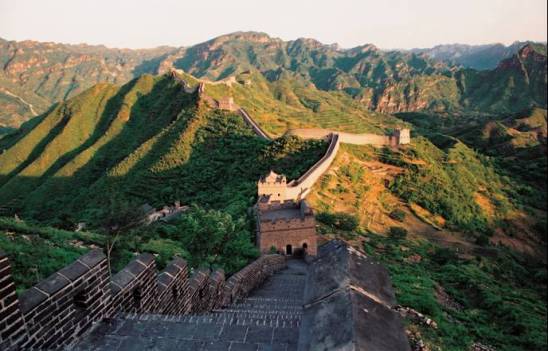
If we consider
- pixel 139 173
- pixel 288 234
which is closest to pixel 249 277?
pixel 288 234

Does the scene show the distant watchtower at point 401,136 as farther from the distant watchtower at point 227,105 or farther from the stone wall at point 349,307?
the stone wall at point 349,307

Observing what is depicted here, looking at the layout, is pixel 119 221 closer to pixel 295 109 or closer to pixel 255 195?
pixel 255 195

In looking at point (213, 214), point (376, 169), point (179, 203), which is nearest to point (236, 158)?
point (179, 203)

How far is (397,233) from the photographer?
2753cm

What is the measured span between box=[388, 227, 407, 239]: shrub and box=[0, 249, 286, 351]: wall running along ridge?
23.1 meters

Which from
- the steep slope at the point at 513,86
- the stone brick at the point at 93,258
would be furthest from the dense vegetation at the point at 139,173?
the steep slope at the point at 513,86

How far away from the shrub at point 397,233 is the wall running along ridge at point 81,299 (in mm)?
23130

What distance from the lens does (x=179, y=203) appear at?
36.1 metres

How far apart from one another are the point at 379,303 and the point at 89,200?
47.2 meters

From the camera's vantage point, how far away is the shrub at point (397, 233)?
27.3 m

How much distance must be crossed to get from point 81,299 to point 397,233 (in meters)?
25.9

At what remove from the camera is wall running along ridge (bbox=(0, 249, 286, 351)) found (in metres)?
3.49

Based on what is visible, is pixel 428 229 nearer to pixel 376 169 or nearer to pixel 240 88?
pixel 376 169

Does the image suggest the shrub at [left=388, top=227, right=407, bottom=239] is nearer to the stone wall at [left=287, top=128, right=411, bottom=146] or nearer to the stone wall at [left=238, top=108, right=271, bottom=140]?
the stone wall at [left=287, top=128, right=411, bottom=146]
